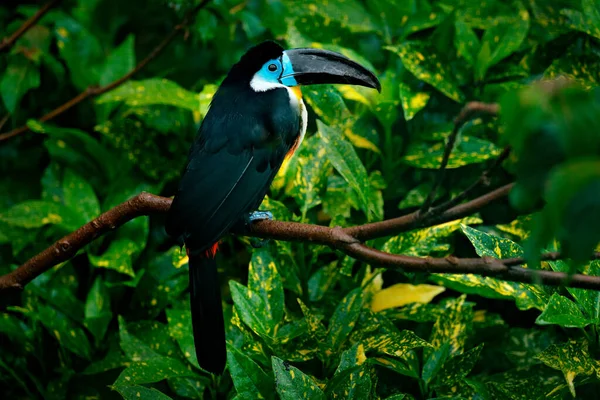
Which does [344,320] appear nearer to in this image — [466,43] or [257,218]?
[257,218]

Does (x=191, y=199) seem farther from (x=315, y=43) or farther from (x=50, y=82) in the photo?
(x=50, y=82)

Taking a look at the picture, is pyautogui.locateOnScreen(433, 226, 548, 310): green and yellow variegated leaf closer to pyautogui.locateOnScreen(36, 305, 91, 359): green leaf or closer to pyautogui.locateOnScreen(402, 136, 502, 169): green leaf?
pyautogui.locateOnScreen(402, 136, 502, 169): green leaf

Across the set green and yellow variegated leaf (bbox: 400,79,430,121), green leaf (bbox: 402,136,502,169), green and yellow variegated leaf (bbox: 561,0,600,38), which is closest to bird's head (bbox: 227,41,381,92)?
green and yellow variegated leaf (bbox: 400,79,430,121)

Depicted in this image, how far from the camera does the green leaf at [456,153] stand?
230 centimetres

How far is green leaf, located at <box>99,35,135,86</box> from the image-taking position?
2996 millimetres

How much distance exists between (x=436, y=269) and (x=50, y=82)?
2.39 metres

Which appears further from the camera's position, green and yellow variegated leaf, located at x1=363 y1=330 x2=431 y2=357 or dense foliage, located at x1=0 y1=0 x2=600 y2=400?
dense foliage, located at x1=0 y1=0 x2=600 y2=400

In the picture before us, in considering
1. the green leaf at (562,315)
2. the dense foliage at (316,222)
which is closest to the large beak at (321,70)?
the dense foliage at (316,222)

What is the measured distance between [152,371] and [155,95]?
1.11 meters

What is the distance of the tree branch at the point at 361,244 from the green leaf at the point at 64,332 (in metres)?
0.29

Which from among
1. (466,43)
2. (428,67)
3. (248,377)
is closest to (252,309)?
(248,377)

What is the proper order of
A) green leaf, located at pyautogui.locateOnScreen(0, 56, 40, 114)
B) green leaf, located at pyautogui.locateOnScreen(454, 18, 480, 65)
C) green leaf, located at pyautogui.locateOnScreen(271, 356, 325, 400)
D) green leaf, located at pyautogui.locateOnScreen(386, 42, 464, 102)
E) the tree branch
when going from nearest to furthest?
the tree branch → green leaf, located at pyautogui.locateOnScreen(271, 356, 325, 400) → green leaf, located at pyautogui.locateOnScreen(386, 42, 464, 102) → green leaf, located at pyautogui.locateOnScreen(454, 18, 480, 65) → green leaf, located at pyautogui.locateOnScreen(0, 56, 40, 114)

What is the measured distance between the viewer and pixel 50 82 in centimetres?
324

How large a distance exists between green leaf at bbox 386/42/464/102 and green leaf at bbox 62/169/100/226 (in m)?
1.21
